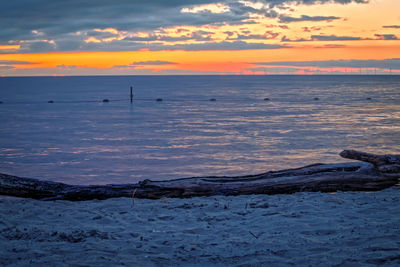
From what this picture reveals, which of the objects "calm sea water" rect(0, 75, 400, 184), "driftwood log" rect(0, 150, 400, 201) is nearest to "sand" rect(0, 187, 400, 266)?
"driftwood log" rect(0, 150, 400, 201)

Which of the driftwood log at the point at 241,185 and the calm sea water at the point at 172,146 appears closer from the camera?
the driftwood log at the point at 241,185

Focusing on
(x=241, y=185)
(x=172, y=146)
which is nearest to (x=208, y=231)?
(x=241, y=185)

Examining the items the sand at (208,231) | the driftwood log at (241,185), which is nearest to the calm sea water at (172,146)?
the driftwood log at (241,185)

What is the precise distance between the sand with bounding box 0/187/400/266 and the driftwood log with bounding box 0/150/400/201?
1.12 feet

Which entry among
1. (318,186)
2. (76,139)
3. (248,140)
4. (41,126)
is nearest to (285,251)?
(318,186)

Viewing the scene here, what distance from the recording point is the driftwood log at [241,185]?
987 cm

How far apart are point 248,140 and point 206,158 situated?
6.98 meters

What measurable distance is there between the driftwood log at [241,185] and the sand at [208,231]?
0.34m

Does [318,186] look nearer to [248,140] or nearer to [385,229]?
[385,229]

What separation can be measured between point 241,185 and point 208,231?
10.0 ft

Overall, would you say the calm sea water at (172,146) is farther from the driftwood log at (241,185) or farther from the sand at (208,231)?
the sand at (208,231)

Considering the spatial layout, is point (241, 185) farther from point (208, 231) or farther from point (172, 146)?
point (172, 146)

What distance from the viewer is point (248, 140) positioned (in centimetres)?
2627

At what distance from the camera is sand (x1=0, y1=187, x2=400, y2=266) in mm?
5988
